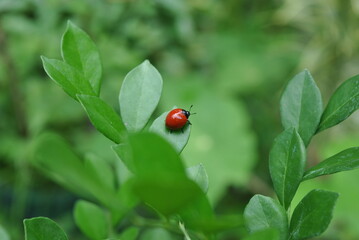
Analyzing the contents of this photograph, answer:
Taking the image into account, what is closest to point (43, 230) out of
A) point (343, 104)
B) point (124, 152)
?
point (124, 152)

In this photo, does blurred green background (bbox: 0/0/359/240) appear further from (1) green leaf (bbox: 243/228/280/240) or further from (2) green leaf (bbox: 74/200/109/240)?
(1) green leaf (bbox: 243/228/280/240)

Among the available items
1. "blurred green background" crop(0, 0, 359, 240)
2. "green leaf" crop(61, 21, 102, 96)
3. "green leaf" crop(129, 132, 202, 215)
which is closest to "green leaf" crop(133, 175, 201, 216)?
"green leaf" crop(129, 132, 202, 215)

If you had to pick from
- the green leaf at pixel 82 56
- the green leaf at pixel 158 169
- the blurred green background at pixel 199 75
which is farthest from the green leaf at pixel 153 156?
the blurred green background at pixel 199 75

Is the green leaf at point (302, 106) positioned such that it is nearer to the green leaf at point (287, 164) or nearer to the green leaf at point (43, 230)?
the green leaf at point (287, 164)

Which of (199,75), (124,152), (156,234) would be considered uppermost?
(124,152)

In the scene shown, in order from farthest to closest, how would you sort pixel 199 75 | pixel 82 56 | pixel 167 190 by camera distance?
pixel 199 75, pixel 82 56, pixel 167 190

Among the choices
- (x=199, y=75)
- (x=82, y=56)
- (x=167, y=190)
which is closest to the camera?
(x=167, y=190)

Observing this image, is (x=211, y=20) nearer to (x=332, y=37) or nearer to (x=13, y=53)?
(x=332, y=37)

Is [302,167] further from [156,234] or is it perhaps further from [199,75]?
[199,75]
